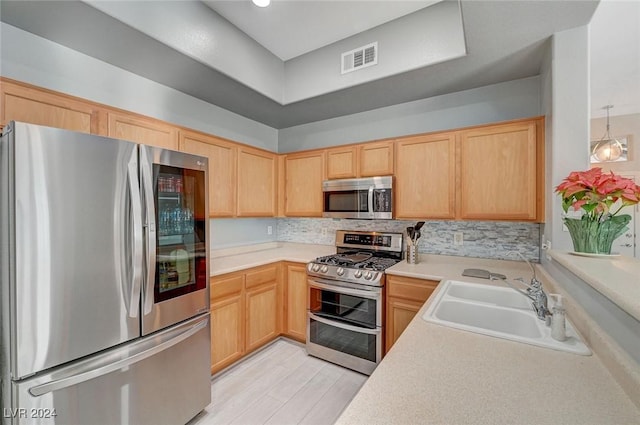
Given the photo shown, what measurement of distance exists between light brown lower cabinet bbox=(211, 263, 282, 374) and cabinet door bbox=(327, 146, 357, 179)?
3.94 feet

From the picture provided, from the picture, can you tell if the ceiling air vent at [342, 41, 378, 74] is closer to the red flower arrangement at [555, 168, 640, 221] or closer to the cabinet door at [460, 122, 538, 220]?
the cabinet door at [460, 122, 538, 220]

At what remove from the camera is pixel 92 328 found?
1.34 metres

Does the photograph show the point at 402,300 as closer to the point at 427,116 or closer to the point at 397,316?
the point at 397,316

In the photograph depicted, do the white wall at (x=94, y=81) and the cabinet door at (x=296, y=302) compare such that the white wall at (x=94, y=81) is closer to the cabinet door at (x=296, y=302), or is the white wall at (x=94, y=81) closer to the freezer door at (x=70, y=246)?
the freezer door at (x=70, y=246)

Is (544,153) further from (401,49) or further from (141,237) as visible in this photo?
(141,237)

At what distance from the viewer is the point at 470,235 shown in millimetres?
2568

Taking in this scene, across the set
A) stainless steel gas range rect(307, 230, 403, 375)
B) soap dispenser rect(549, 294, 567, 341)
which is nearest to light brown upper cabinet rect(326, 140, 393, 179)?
stainless steel gas range rect(307, 230, 403, 375)

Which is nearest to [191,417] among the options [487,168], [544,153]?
[487,168]

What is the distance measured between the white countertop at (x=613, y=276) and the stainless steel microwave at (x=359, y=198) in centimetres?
140

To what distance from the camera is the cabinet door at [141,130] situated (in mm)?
1955

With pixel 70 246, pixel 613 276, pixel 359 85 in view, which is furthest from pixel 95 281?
pixel 359 85

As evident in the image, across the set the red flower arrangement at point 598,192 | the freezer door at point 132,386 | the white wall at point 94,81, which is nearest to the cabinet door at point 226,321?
the freezer door at point 132,386

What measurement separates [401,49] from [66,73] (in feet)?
8.27

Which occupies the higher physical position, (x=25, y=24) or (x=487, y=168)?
Answer: (x=25, y=24)
